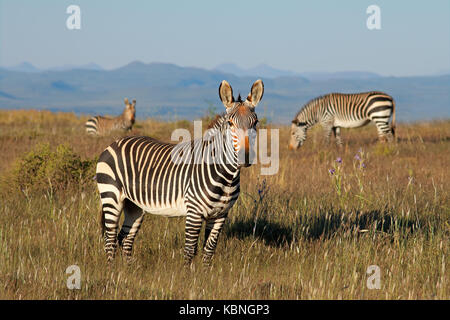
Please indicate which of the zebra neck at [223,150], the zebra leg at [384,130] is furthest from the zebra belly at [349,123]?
the zebra neck at [223,150]

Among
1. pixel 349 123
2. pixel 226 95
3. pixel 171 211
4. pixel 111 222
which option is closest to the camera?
pixel 226 95

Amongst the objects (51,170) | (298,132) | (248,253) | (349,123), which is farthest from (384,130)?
(248,253)

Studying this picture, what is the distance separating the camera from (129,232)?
20.8 ft

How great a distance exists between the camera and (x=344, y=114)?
18.8 m

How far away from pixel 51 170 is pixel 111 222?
397 centimetres

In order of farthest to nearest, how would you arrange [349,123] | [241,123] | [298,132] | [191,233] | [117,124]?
[117,124], [298,132], [349,123], [191,233], [241,123]

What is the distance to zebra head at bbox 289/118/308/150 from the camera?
728 inches

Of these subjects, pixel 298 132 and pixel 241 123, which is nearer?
pixel 241 123

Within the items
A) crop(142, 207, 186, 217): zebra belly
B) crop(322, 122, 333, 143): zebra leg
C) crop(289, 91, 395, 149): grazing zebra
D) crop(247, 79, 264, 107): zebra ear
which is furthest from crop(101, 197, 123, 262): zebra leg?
crop(322, 122, 333, 143): zebra leg

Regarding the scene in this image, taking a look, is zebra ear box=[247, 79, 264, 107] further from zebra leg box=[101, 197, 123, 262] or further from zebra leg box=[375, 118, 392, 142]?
zebra leg box=[375, 118, 392, 142]

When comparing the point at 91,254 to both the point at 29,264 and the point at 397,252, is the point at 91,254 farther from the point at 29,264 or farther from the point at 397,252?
the point at 397,252

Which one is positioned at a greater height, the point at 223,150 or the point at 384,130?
the point at 384,130

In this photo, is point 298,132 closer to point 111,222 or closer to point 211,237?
point 111,222

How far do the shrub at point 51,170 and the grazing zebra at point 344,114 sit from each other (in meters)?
9.31
